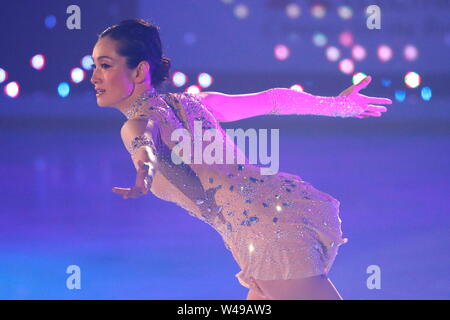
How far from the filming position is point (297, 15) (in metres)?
8.69

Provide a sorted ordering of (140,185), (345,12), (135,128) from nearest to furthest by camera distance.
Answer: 1. (140,185)
2. (135,128)
3. (345,12)

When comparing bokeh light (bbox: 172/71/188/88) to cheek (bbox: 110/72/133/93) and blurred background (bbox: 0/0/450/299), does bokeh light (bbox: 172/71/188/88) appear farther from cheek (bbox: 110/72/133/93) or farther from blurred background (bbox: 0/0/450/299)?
cheek (bbox: 110/72/133/93)

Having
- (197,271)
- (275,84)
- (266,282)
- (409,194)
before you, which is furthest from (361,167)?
(266,282)

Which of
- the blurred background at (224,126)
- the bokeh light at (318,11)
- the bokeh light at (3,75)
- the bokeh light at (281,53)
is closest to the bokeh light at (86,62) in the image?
the blurred background at (224,126)

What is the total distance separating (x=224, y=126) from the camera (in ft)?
24.5

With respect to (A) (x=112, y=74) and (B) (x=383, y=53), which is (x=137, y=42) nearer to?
(A) (x=112, y=74)

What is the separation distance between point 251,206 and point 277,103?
450 mm

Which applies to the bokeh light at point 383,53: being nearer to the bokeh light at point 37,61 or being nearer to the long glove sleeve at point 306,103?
the bokeh light at point 37,61

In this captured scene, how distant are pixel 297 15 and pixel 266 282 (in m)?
6.83

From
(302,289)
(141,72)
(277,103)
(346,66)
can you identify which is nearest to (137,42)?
(141,72)

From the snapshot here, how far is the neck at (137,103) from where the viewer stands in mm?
2273

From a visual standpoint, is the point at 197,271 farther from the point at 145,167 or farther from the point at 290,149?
the point at 290,149

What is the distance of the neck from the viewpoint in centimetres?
227

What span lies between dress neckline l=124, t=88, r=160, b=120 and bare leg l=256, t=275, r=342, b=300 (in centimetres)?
64
